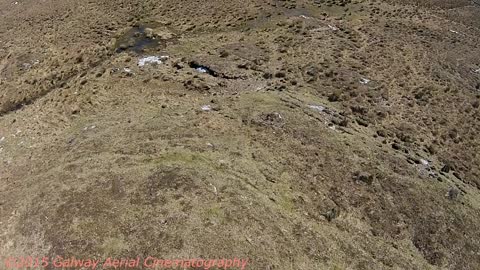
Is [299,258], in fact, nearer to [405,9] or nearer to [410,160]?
[410,160]

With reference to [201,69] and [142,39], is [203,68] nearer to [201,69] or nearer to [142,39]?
[201,69]

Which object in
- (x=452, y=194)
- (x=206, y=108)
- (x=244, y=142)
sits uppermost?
(x=244, y=142)

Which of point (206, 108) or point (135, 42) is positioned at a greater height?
point (206, 108)

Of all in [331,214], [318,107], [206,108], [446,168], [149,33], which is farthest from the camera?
[149,33]

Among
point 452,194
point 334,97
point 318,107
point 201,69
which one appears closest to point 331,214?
point 452,194

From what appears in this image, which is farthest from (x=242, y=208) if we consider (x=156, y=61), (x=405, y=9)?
(x=405, y=9)

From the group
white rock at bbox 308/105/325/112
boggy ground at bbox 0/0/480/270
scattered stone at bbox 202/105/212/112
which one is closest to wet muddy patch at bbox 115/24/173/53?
boggy ground at bbox 0/0/480/270

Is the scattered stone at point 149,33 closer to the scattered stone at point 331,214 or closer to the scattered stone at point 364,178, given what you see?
the scattered stone at point 364,178
